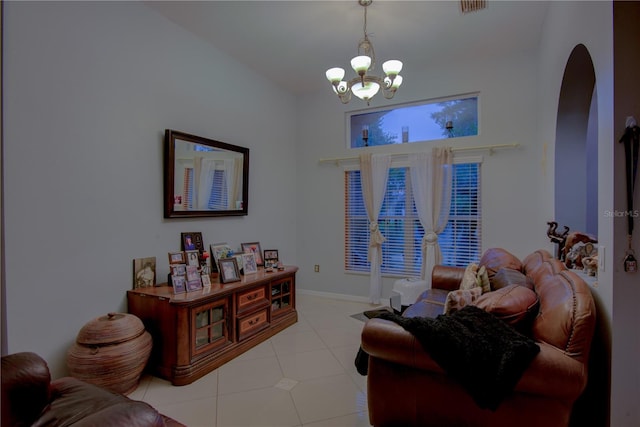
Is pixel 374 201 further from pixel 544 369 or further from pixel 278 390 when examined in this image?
pixel 544 369

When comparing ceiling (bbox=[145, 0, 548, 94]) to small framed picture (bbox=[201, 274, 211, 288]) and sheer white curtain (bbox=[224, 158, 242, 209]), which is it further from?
small framed picture (bbox=[201, 274, 211, 288])

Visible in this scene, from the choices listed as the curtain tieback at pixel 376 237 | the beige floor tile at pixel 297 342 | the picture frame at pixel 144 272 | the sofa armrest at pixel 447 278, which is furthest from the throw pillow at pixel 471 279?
the picture frame at pixel 144 272

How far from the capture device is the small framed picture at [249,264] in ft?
12.0

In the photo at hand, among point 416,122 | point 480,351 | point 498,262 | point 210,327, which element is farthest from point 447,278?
point 210,327

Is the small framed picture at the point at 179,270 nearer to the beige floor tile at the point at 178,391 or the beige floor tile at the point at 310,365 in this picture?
the beige floor tile at the point at 178,391

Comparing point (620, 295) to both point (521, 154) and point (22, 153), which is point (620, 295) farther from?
point (22, 153)

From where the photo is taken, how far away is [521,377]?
168 centimetres

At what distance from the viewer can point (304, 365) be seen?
2.94 metres

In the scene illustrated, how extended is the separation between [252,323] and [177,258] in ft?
3.08

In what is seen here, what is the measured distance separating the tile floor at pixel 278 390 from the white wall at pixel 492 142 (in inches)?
70.4

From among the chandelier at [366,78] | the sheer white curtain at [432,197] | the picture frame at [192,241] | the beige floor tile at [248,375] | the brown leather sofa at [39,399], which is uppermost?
the chandelier at [366,78]

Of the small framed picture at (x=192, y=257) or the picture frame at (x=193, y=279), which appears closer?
the picture frame at (x=193, y=279)

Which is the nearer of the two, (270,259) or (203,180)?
(203,180)

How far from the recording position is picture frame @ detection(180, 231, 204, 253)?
3406 millimetres
